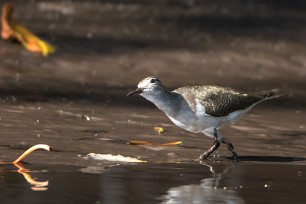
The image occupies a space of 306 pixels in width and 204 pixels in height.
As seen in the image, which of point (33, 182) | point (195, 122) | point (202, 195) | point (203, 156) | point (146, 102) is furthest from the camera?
point (146, 102)

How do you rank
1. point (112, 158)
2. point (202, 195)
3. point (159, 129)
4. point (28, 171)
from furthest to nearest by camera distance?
A: point (159, 129) < point (112, 158) < point (28, 171) < point (202, 195)

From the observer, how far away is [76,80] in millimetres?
14492

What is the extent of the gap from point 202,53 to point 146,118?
14.4 feet

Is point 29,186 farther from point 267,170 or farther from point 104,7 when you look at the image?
point 104,7

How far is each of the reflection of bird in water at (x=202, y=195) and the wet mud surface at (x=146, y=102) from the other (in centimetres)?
1

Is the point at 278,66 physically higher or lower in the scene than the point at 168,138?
higher

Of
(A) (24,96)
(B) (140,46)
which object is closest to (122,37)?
(B) (140,46)

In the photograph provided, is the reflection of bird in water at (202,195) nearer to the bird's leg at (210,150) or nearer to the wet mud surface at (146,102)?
the wet mud surface at (146,102)

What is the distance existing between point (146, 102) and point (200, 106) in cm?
314

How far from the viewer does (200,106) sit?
410 inches

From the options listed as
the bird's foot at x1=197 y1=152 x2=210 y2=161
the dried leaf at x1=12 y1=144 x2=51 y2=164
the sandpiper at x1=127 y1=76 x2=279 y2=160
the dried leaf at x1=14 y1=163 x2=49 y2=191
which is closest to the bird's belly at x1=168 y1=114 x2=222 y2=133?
the sandpiper at x1=127 y1=76 x2=279 y2=160

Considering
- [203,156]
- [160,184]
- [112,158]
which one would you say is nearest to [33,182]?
[160,184]

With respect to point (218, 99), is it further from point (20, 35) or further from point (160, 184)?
point (20, 35)

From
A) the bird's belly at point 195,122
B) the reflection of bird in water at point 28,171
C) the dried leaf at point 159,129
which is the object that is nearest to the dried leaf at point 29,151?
the reflection of bird in water at point 28,171
